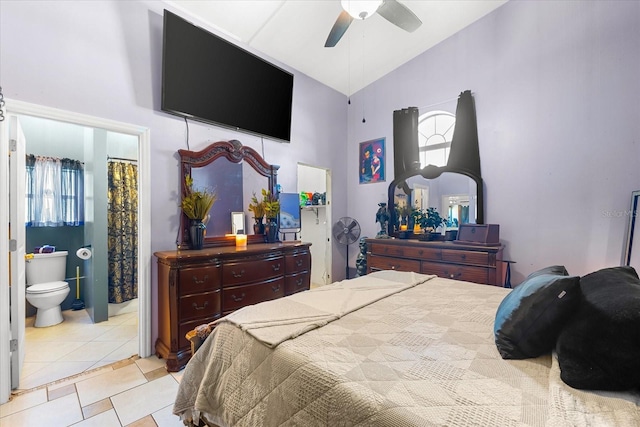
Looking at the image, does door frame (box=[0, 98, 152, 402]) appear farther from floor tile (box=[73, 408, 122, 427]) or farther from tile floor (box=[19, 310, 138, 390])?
floor tile (box=[73, 408, 122, 427])

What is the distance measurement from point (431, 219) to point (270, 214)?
2061mm

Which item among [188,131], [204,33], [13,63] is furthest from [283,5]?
[13,63]

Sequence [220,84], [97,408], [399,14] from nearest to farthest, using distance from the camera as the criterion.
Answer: [97,408] < [399,14] < [220,84]

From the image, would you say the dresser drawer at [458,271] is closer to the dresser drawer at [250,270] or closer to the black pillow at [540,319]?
the dresser drawer at [250,270]

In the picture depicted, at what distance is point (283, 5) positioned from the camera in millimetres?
2756

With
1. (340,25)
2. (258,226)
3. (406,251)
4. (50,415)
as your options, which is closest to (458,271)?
(406,251)

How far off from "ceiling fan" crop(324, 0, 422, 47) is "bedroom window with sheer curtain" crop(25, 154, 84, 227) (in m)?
3.61

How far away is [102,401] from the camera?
1.89 metres

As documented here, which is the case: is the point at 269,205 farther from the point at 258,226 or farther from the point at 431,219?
the point at 431,219

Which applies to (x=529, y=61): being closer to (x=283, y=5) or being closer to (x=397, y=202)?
(x=397, y=202)

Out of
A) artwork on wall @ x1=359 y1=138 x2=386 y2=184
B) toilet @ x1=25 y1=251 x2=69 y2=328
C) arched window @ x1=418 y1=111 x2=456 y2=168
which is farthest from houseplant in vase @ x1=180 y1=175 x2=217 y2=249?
arched window @ x1=418 y1=111 x2=456 y2=168

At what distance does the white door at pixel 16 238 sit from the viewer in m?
1.93

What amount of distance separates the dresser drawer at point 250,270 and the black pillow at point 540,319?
6.90ft

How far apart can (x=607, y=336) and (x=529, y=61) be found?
3336mm
